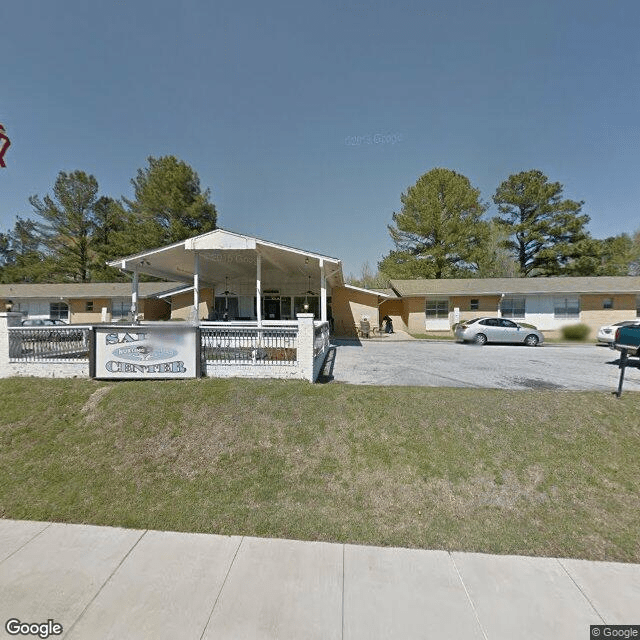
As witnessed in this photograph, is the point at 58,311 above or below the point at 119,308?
below

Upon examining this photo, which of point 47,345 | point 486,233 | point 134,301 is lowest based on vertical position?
point 47,345

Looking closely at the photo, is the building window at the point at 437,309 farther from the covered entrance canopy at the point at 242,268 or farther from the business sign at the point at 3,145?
the business sign at the point at 3,145

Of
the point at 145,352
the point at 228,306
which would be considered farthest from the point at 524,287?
the point at 145,352

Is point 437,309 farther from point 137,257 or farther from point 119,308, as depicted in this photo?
point 119,308

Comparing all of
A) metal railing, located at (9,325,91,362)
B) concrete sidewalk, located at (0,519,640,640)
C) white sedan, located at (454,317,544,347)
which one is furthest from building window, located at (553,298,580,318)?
metal railing, located at (9,325,91,362)

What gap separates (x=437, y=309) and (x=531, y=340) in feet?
22.6

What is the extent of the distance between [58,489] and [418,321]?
21.0 metres

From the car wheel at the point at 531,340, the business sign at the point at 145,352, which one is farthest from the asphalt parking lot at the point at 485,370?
the business sign at the point at 145,352

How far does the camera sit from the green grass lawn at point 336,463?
12.8 ft

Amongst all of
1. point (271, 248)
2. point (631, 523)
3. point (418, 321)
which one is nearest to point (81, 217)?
point (271, 248)

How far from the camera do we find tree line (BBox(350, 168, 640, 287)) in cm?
2881

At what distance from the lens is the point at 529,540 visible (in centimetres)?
369

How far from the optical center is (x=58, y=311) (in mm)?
25469

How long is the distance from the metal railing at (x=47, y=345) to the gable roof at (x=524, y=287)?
1842 cm
